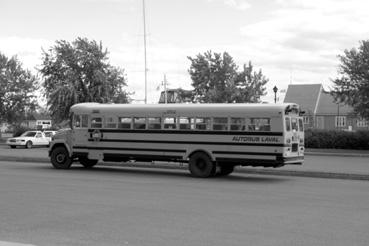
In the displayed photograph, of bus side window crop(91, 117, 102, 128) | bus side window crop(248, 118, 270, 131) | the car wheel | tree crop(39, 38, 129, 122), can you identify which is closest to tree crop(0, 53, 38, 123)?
tree crop(39, 38, 129, 122)

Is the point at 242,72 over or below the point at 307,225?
over

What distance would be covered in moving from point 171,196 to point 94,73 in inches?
1697

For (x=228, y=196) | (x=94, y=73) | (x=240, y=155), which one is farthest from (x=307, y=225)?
(x=94, y=73)

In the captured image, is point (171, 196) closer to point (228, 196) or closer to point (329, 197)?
point (228, 196)

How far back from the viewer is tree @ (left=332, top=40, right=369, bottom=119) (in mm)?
43188

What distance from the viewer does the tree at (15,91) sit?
209 ft

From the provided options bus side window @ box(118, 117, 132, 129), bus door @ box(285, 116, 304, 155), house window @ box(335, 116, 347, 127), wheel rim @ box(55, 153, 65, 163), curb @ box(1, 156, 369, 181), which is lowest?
curb @ box(1, 156, 369, 181)

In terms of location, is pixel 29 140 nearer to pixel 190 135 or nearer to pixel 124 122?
pixel 124 122

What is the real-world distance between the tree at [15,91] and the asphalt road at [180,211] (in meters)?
47.2

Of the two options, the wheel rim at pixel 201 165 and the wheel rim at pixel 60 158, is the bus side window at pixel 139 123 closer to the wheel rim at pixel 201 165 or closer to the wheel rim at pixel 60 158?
the wheel rim at pixel 201 165

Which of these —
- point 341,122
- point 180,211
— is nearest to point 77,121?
point 180,211

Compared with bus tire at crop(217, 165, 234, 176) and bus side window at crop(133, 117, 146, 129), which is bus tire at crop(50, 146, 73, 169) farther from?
bus tire at crop(217, 165, 234, 176)

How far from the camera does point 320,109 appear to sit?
10338cm

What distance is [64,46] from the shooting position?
56719 millimetres
